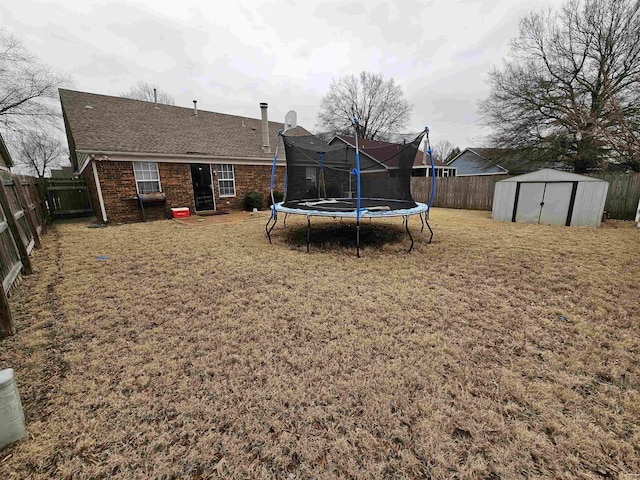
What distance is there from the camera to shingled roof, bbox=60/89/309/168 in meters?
8.23

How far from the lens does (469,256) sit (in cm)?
466

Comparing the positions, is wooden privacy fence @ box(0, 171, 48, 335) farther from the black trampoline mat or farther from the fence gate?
the fence gate

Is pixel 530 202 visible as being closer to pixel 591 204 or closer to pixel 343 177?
pixel 591 204

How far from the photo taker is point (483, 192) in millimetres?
12000

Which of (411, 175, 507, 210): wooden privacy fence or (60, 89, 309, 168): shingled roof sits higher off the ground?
(60, 89, 309, 168): shingled roof

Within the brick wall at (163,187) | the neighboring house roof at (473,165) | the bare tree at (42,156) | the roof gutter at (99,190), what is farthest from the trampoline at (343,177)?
the bare tree at (42,156)

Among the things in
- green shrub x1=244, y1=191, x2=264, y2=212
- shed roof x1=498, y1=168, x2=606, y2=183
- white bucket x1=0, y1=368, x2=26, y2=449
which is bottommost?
white bucket x1=0, y1=368, x2=26, y2=449

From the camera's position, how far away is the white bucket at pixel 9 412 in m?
1.28

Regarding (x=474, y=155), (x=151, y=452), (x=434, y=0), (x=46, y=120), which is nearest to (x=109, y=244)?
(x=151, y=452)

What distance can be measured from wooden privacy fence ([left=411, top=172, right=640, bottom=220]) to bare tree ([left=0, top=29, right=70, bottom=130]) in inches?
774

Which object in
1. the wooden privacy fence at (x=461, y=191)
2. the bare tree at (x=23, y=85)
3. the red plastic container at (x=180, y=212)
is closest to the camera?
the red plastic container at (x=180, y=212)

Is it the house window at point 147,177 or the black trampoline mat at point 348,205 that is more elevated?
the house window at point 147,177

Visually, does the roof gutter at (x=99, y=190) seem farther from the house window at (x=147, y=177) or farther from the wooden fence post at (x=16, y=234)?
the wooden fence post at (x=16, y=234)

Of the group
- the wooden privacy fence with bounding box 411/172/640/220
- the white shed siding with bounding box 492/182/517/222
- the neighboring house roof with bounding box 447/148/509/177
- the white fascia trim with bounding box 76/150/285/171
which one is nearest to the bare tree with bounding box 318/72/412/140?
the neighboring house roof with bounding box 447/148/509/177
